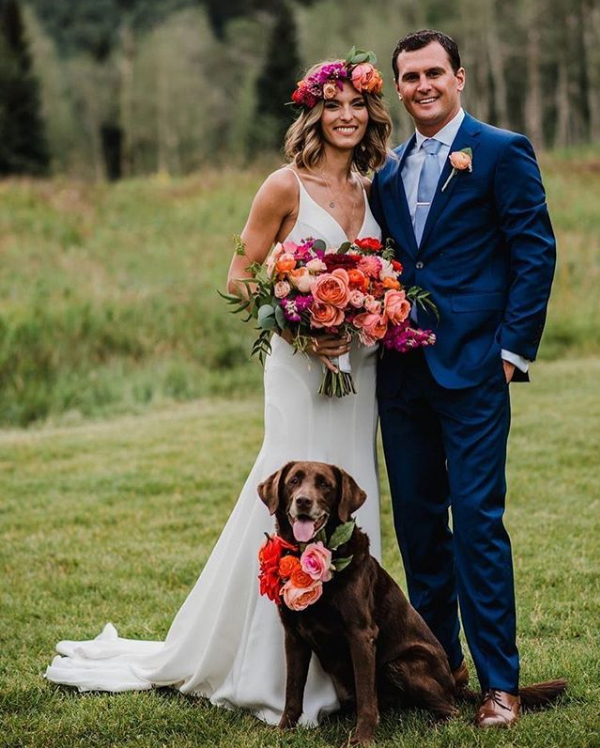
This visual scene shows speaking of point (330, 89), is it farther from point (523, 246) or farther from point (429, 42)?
point (523, 246)

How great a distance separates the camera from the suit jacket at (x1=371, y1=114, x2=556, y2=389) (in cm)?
412

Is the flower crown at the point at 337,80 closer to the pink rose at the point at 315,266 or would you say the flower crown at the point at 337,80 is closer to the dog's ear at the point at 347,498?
the pink rose at the point at 315,266

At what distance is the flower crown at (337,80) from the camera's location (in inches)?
179

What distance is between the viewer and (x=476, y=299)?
4.24m

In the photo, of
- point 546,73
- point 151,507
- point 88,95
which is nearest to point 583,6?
point 546,73

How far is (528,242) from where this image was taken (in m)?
4.11

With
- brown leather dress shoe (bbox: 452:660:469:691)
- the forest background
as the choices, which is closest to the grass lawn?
brown leather dress shoe (bbox: 452:660:469:691)

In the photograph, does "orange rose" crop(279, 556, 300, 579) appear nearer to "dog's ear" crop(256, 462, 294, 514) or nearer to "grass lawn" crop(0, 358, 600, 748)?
"dog's ear" crop(256, 462, 294, 514)

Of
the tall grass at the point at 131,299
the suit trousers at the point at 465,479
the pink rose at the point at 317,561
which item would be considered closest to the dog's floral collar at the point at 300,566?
the pink rose at the point at 317,561

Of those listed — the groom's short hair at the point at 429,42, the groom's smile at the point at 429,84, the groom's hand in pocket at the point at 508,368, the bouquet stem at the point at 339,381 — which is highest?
the groom's short hair at the point at 429,42

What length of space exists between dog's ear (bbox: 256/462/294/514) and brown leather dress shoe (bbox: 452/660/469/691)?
1.26 meters

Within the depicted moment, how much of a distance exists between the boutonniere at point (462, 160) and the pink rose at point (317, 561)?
1.53m

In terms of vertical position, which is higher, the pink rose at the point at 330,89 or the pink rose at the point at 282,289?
the pink rose at the point at 330,89

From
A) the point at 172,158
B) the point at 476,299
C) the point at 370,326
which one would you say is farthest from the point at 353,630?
the point at 172,158
